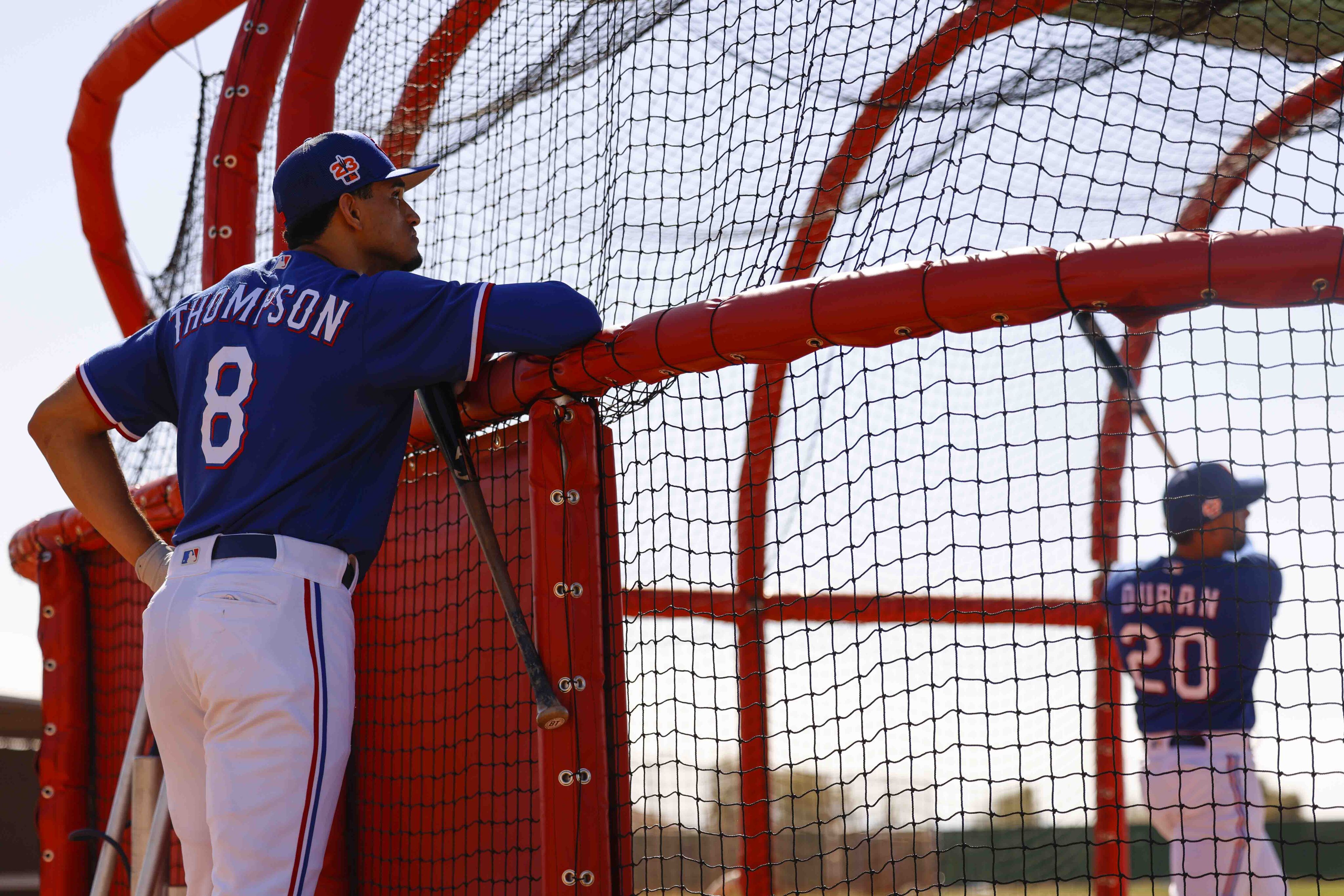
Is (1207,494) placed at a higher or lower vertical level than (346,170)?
lower

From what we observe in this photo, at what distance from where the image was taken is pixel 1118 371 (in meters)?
4.68

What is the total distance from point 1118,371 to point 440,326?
321 centimetres

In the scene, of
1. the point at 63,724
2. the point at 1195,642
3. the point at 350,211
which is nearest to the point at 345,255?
the point at 350,211

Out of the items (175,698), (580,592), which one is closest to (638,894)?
(580,592)

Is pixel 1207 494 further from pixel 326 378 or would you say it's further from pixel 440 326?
pixel 326 378

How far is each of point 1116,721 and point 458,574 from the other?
3.48 m

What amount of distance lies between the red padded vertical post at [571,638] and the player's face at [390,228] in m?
0.45

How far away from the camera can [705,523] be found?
277cm

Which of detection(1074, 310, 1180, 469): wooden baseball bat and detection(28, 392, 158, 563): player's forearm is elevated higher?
detection(1074, 310, 1180, 469): wooden baseball bat

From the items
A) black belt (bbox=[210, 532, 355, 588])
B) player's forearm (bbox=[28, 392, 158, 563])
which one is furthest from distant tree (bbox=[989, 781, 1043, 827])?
player's forearm (bbox=[28, 392, 158, 563])

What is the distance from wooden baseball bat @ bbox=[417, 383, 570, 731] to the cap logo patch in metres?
0.46

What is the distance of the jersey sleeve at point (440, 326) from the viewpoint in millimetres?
2307

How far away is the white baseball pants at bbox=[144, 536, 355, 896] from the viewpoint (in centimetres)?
207

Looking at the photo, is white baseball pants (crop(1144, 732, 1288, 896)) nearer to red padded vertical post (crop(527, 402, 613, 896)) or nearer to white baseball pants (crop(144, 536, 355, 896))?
red padded vertical post (crop(527, 402, 613, 896))
